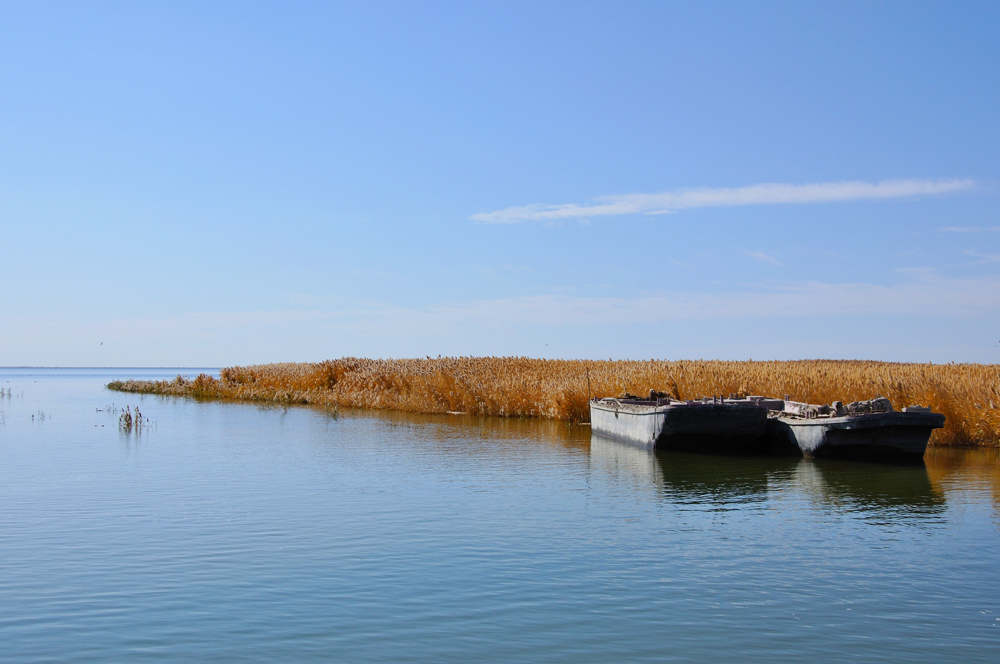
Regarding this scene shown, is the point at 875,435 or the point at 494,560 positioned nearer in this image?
the point at 494,560

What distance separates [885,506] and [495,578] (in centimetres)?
854

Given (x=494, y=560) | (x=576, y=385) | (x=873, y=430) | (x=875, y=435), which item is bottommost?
(x=494, y=560)

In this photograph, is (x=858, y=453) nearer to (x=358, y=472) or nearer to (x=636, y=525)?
(x=636, y=525)

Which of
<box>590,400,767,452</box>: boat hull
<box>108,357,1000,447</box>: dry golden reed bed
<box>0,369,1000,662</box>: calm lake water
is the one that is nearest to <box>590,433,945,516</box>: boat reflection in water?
<box>0,369,1000,662</box>: calm lake water

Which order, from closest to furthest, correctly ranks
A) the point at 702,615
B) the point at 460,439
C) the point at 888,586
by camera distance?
the point at 702,615 < the point at 888,586 < the point at 460,439

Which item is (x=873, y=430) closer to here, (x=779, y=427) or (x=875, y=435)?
(x=875, y=435)

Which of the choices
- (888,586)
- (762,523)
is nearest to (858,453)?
(762,523)

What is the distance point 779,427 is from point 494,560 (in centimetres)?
1504

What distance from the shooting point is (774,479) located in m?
18.4

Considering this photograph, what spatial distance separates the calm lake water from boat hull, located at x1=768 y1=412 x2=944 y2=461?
547 mm

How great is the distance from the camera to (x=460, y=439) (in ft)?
85.6

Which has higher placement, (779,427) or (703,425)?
(703,425)

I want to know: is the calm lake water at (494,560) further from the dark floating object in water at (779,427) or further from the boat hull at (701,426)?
the boat hull at (701,426)

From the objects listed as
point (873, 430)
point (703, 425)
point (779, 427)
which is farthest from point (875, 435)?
point (703, 425)
